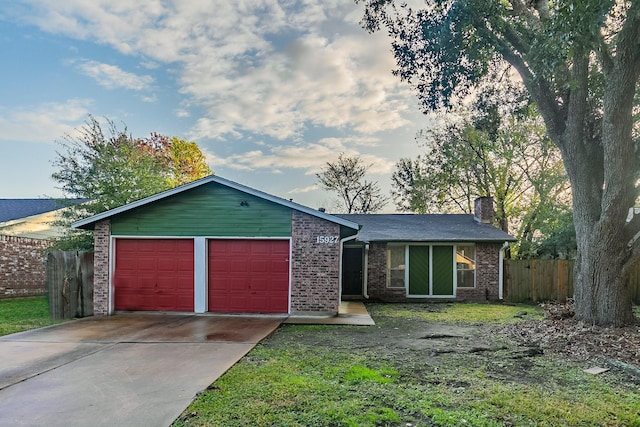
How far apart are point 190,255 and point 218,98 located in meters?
7.56

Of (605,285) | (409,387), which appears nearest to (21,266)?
(409,387)

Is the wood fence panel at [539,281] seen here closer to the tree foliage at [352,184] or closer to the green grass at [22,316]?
the green grass at [22,316]

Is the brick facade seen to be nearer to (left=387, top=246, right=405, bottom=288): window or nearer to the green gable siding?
(left=387, top=246, right=405, bottom=288): window

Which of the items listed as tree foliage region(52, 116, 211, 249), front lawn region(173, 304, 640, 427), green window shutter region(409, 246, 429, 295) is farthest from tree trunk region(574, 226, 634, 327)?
tree foliage region(52, 116, 211, 249)

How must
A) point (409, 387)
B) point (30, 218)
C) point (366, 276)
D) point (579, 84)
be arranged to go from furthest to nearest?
point (30, 218), point (366, 276), point (579, 84), point (409, 387)

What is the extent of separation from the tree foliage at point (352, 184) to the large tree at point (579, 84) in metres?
19.5

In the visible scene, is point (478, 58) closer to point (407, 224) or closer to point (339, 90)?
point (339, 90)

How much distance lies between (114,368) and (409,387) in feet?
13.1

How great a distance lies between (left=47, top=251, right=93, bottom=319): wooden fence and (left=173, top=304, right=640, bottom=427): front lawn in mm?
5838

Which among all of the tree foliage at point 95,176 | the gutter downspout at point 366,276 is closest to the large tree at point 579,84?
the gutter downspout at point 366,276

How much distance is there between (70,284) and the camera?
10.4 m

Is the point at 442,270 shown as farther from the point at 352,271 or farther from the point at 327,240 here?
Answer: the point at 327,240

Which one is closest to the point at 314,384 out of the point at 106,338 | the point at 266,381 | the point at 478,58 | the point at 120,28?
the point at 266,381

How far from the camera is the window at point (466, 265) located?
48.7 feet
